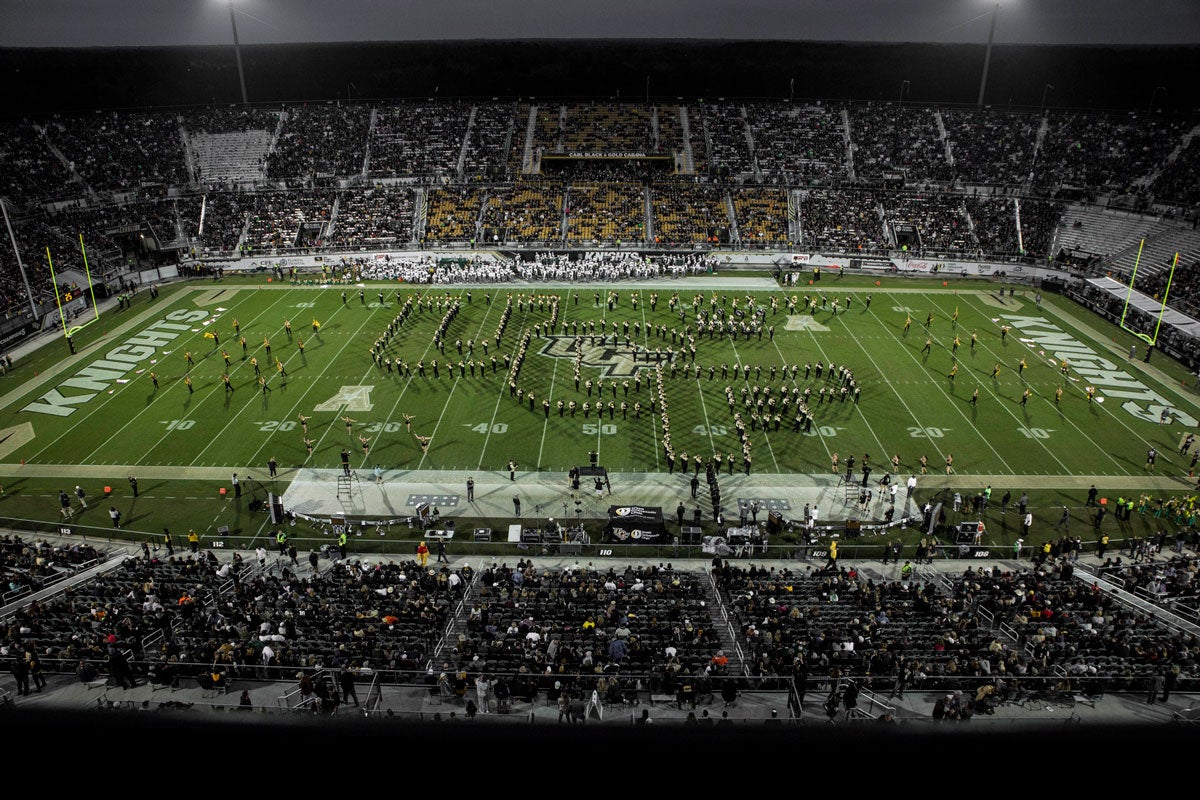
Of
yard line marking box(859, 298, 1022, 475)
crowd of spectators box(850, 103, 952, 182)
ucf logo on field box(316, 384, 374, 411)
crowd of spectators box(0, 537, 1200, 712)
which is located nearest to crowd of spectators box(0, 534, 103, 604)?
crowd of spectators box(0, 537, 1200, 712)

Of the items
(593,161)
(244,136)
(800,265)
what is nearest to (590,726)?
(800,265)

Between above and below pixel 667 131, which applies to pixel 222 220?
below

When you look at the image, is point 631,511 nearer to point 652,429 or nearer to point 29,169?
point 652,429

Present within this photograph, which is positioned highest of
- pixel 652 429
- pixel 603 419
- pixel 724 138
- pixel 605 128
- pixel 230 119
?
pixel 230 119

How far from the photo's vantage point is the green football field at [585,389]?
27.6m

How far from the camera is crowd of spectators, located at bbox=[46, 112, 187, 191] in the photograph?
57.8 meters

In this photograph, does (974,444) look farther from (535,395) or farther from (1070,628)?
(535,395)

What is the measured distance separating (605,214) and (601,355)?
26.1 m

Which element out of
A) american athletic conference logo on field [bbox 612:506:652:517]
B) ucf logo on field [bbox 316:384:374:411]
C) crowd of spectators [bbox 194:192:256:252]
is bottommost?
american athletic conference logo on field [bbox 612:506:652:517]

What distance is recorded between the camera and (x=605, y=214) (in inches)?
2320

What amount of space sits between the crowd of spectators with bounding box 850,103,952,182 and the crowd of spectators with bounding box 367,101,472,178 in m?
34.4

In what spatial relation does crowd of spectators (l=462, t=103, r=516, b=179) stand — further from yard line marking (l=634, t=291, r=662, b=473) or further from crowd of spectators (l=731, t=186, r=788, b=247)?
yard line marking (l=634, t=291, r=662, b=473)

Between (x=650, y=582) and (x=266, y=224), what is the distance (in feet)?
160

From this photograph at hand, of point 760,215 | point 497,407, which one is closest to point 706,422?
point 497,407
